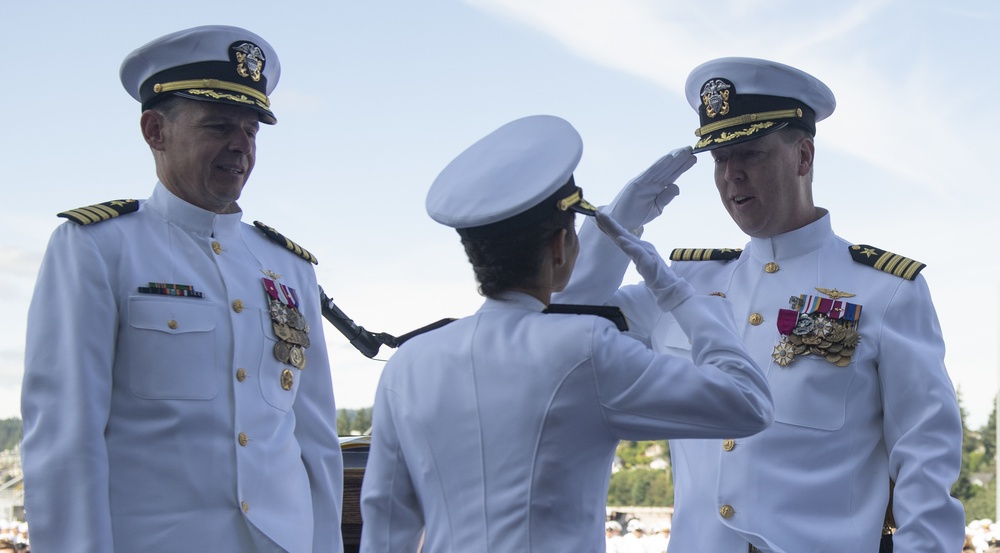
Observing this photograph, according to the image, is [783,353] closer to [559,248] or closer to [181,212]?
[559,248]

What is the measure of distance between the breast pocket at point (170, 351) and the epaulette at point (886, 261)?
1.95 m

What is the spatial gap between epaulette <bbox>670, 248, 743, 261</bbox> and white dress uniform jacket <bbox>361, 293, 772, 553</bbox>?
4.76 ft

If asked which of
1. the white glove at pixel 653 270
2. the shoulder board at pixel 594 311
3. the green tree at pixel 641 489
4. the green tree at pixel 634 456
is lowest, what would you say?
the green tree at pixel 641 489

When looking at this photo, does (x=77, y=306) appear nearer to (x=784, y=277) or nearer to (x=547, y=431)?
(x=547, y=431)

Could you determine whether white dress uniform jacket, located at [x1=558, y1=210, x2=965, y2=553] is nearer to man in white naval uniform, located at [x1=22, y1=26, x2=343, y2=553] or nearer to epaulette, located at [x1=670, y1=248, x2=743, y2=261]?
epaulette, located at [x1=670, y1=248, x2=743, y2=261]

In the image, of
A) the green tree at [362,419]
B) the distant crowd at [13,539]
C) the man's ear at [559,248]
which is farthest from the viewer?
the green tree at [362,419]

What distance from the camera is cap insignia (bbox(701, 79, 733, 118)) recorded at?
3895mm

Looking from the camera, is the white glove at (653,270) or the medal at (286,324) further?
the medal at (286,324)

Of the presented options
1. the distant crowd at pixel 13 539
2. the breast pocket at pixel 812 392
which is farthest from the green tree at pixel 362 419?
the breast pocket at pixel 812 392

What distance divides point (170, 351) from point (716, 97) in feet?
5.99

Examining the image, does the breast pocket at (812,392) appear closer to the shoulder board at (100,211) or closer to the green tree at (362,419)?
the shoulder board at (100,211)

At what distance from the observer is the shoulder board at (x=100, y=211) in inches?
140

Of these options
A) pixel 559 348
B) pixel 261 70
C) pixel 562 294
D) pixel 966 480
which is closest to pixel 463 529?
pixel 559 348

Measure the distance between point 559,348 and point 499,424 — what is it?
0.64 feet
